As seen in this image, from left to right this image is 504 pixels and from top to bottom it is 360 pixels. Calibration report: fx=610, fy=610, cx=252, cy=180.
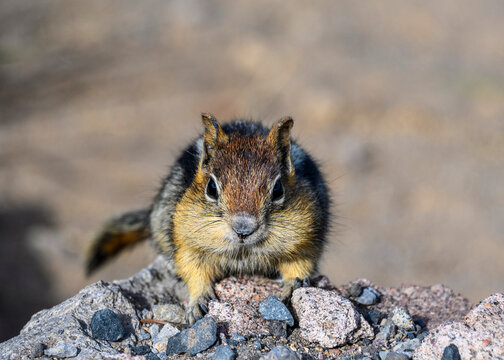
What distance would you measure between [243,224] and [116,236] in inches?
132

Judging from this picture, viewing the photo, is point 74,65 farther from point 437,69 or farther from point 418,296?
point 418,296

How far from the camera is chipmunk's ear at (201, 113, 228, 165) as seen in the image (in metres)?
4.62

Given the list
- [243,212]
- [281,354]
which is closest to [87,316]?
[243,212]

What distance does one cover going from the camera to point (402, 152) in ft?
49.6

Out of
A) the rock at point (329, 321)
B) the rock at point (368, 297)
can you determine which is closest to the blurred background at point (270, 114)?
the rock at point (368, 297)

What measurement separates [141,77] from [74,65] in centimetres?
199

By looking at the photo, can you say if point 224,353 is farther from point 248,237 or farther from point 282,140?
point 282,140

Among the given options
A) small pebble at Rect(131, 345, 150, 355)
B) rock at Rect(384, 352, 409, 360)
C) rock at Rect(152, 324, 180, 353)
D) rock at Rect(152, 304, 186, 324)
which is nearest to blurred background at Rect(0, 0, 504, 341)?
rock at Rect(152, 304, 186, 324)

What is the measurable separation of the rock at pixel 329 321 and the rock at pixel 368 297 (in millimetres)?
608

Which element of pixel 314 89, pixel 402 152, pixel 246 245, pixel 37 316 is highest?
pixel 314 89

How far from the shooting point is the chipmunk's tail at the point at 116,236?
7023 mm

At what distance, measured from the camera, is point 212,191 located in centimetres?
455

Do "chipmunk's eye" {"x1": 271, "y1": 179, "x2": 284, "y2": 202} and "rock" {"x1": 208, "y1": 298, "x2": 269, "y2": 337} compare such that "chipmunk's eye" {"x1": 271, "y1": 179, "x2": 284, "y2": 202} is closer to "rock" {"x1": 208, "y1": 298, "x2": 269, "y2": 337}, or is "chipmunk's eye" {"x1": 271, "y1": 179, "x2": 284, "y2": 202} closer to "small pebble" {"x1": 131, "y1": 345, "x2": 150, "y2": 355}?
"rock" {"x1": 208, "y1": 298, "x2": 269, "y2": 337}

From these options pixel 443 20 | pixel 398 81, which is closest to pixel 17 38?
pixel 398 81
